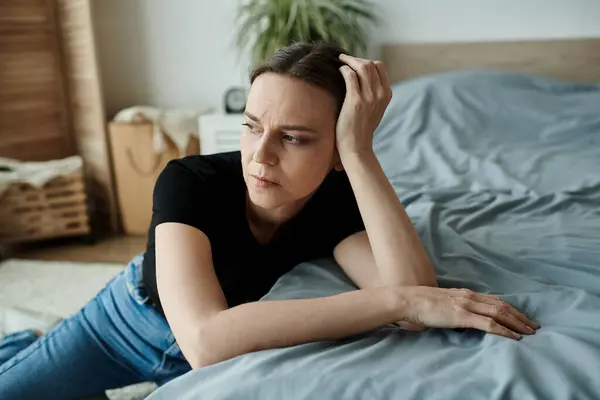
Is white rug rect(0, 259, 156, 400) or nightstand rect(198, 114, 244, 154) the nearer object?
white rug rect(0, 259, 156, 400)

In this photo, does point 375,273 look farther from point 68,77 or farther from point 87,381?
point 68,77

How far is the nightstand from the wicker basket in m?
0.63

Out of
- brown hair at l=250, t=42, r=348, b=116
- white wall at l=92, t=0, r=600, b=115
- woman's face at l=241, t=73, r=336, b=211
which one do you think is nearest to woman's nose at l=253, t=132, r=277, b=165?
woman's face at l=241, t=73, r=336, b=211

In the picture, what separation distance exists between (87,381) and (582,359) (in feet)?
2.94

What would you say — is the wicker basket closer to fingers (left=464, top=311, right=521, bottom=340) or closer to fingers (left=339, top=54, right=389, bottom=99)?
fingers (left=339, top=54, right=389, bottom=99)

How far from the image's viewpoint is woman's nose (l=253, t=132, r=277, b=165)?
854 millimetres

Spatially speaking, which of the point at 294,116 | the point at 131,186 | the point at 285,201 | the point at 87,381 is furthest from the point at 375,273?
the point at 131,186

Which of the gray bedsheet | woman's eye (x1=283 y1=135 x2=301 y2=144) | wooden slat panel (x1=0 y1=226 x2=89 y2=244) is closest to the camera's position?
the gray bedsheet

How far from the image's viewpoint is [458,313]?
0.78 m

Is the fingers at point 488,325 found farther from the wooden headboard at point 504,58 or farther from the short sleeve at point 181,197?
the wooden headboard at point 504,58

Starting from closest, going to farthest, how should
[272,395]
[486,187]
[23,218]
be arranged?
[272,395] < [486,187] < [23,218]

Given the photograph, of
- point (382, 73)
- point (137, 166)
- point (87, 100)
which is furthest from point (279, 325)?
point (87, 100)

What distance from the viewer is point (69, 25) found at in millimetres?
2793

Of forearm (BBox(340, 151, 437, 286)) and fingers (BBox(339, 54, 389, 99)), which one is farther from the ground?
fingers (BBox(339, 54, 389, 99))
